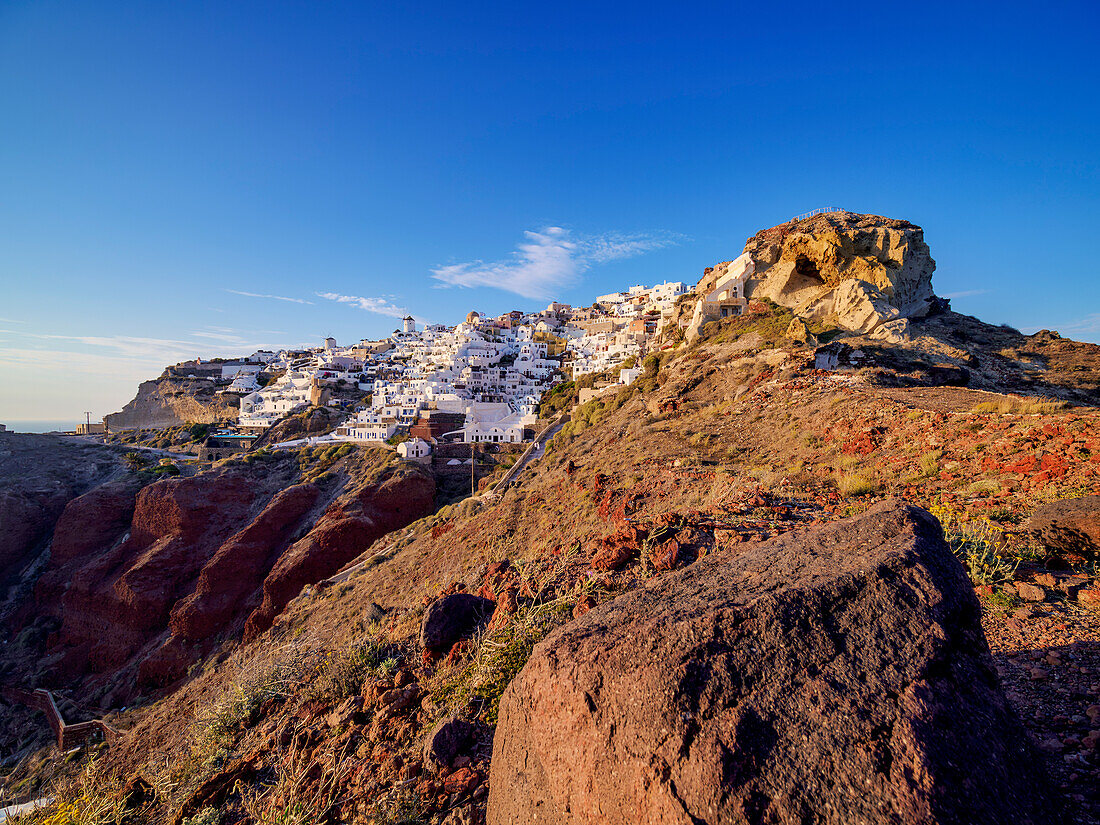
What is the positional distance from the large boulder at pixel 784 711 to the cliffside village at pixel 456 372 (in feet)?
94.8

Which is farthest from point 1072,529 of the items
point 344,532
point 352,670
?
point 344,532

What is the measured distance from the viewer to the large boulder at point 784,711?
168 cm

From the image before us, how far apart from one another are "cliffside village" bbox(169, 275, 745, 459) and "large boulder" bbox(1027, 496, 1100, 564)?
84.8ft

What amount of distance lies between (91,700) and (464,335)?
55.4m

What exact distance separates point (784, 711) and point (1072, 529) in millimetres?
4770

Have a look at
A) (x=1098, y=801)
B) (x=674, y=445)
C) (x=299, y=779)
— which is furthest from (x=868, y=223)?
(x=299, y=779)

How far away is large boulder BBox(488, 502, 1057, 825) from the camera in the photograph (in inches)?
66.2

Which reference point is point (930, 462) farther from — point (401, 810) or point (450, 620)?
point (401, 810)

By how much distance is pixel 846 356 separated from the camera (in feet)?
59.3

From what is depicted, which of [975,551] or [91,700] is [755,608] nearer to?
[975,551]

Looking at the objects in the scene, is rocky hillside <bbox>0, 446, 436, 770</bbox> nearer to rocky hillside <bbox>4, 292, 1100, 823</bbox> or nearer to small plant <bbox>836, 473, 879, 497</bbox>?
rocky hillside <bbox>4, 292, 1100, 823</bbox>

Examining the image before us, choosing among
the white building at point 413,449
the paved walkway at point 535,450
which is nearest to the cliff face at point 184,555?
the white building at point 413,449

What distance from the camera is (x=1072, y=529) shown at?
14.3 ft

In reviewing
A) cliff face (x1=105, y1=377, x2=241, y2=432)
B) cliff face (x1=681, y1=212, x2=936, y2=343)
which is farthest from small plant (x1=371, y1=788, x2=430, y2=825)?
cliff face (x1=105, y1=377, x2=241, y2=432)
